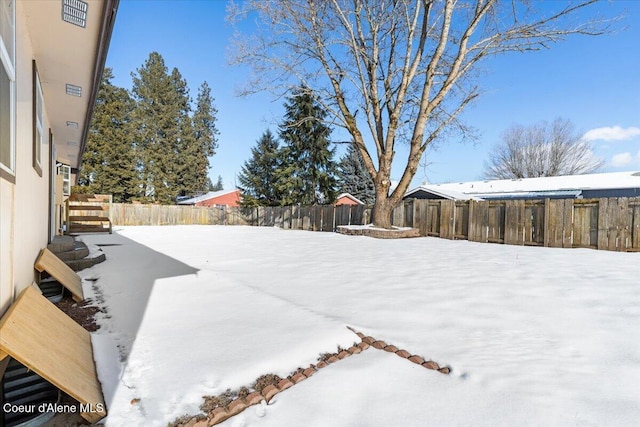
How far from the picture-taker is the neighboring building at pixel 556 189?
51.3ft

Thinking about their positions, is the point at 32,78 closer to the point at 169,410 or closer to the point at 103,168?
the point at 169,410

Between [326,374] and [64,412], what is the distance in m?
1.43

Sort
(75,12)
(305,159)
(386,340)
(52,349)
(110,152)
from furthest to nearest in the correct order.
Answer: (110,152)
(305,159)
(75,12)
(386,340)
(52,349)

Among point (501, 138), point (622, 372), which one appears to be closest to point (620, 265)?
point (622, 372)

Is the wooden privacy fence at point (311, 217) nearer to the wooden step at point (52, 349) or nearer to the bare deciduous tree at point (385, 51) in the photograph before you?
the bare deciduous tree at point (385, 51)

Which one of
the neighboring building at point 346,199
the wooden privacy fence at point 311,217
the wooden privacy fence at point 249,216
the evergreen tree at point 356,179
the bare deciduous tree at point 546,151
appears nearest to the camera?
the wooden privacy fence at point 311,217

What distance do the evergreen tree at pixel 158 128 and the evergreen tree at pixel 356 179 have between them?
48.8ft

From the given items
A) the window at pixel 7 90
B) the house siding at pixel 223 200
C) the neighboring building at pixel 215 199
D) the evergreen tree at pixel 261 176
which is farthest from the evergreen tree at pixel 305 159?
the window at pixel 7 90

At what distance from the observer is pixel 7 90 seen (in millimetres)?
2172

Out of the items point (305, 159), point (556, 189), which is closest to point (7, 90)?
point (305, 159)

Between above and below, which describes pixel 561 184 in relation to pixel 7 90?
above

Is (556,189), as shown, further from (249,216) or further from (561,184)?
(249,216)

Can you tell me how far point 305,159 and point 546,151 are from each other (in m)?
20.5

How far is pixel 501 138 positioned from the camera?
2816cm
